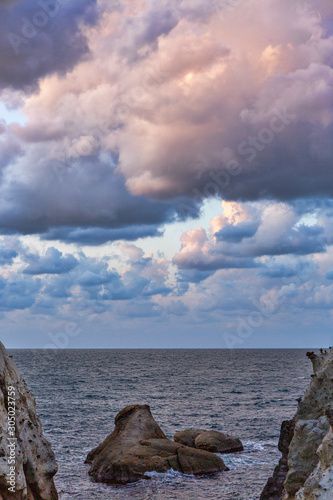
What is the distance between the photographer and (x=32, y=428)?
599 inches

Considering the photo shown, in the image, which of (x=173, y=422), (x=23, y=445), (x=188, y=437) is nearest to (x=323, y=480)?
(x=23, y=445)

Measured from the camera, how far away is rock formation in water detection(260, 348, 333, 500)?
933 centimetres

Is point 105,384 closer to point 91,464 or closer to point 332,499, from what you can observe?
point 91,464

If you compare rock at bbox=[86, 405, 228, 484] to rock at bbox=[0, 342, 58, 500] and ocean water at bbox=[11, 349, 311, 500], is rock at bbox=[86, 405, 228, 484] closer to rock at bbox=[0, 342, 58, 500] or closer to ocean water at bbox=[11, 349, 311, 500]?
ocean water at bbox=[11, 349, 311, 500]

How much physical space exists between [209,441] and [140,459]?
770 cm

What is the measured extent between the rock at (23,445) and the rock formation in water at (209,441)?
22.1 metres

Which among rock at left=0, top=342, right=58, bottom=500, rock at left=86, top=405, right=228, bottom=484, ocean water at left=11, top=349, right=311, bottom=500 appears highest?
rock at left=0, top=342, right=58, bottom=500

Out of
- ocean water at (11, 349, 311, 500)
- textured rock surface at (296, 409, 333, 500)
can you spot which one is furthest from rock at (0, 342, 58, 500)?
textured rock surface at (296, 409, 333, 500)

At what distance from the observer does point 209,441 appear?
1385 inches

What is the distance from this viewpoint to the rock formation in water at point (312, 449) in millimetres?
9327

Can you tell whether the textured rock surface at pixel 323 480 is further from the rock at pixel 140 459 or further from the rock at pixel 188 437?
the rock at pixel 188 437

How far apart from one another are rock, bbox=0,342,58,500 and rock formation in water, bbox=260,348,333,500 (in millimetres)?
7502

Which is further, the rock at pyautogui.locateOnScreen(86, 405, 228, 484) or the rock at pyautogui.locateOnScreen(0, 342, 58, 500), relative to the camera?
the rock at pyautogui.locateOnScreen(86, 405, 228, 484)

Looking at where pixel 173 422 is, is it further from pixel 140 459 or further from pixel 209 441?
pixel 140 459
